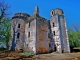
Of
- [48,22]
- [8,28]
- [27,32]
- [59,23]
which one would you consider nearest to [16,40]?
[27,32]

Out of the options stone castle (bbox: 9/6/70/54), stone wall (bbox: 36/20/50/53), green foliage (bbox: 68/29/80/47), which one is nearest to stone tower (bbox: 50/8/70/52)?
stone castle (bbox: 9/6/70/54)

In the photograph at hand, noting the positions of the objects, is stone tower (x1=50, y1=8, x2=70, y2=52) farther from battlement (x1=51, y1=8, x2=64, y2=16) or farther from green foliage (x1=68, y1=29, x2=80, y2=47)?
green foliage (x1=68, y1=29, x2=80, y2=47)

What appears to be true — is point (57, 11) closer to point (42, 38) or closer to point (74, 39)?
point (42, 38)

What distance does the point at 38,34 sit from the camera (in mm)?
23578

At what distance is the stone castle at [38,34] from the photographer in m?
23.4

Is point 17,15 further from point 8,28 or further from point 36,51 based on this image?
point 36,51

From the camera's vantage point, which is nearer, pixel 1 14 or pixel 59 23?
pixel 1 14

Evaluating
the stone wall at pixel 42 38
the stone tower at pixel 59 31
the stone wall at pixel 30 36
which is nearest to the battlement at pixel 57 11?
the stone tower at pixel 59 31

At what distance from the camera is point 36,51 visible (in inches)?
860

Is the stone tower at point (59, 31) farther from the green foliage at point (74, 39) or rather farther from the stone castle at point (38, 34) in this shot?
the green foliage at point (74, 39)

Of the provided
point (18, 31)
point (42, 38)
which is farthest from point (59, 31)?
point (18, 31)

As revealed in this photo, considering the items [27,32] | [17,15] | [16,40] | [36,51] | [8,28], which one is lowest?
[36,51]

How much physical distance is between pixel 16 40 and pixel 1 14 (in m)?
7.96

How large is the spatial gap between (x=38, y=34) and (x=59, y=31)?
6.04m
